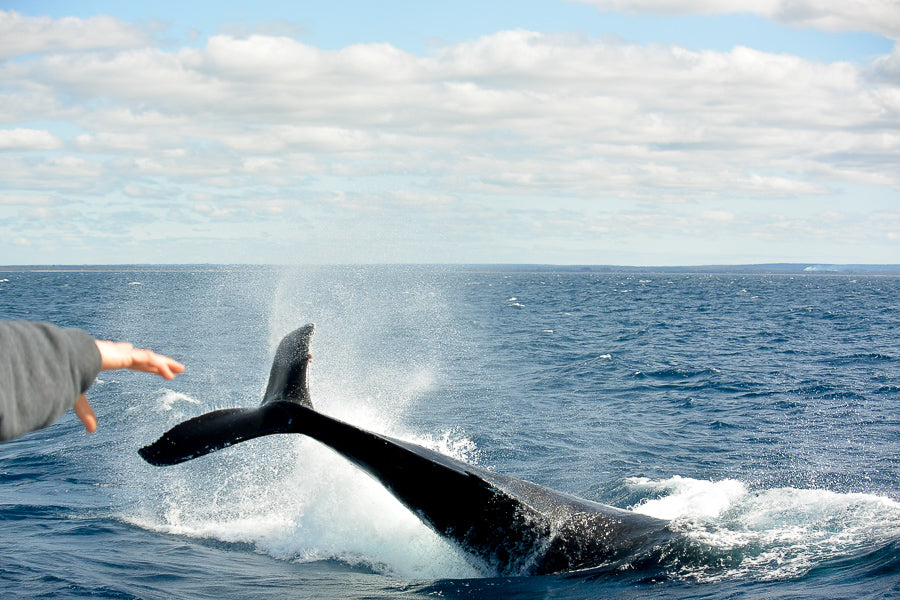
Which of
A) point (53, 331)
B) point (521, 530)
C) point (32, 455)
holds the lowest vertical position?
point (32, 455)

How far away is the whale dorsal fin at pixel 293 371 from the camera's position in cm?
785

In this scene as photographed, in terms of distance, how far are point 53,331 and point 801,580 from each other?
292 inches

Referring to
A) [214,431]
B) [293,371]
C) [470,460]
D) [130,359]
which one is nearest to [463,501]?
[293,371]

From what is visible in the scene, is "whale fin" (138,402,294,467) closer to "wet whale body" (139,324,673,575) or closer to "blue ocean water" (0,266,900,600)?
"wet whale body" (139,324,673,575)

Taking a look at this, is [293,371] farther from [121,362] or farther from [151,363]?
[121,362]

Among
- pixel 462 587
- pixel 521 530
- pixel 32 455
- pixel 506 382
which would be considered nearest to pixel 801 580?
pixel 521 530

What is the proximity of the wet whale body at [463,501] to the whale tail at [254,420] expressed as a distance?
0.01 metres

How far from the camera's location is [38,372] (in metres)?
1.74

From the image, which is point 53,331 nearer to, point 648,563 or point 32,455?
point 648,563

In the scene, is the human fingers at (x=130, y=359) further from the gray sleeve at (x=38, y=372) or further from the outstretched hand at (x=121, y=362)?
the gray sleeve at (x=38, y=372)

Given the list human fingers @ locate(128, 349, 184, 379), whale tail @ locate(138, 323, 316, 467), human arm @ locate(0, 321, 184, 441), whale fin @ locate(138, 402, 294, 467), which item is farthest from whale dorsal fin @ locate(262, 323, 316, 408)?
human arm @ locate(0, 321, 184, 441)

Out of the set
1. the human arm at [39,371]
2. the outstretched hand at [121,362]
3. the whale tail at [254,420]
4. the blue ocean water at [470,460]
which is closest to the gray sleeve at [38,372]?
the human arm at [39,371]

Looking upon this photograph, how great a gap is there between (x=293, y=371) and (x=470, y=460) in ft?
21.1

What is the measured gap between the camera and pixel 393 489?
25.6 feet
